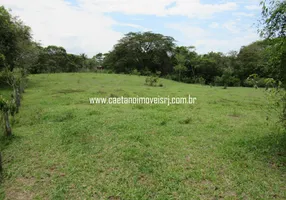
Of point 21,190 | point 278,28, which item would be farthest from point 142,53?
point 21,190

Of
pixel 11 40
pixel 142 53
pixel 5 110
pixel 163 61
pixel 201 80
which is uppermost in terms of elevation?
pixel 142 53

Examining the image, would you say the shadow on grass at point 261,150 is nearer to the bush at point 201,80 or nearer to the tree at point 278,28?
the tree at point 278,28

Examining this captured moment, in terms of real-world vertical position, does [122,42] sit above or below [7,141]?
above

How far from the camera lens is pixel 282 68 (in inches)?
163

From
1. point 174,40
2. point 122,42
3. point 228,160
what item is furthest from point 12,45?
point 174,40

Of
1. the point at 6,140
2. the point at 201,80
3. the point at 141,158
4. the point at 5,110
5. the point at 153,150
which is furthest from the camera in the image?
the point at 201,80

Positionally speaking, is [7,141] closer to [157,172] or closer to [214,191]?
[157,172]

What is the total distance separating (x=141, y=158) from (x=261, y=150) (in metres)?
2.80

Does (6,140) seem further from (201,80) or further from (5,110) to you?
(201,80)

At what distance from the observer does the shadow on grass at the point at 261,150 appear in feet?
13.0

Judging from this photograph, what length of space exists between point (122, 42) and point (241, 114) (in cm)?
2820

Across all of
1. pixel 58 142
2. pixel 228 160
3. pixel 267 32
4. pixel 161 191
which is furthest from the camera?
pixel 58 142

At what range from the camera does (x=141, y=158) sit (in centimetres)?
396

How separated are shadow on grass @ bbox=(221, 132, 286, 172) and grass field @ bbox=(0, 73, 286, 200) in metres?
0.02
